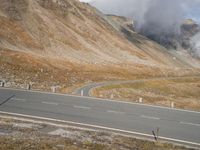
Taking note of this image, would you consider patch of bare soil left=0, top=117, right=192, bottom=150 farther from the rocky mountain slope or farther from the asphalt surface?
the rocky mountain slope

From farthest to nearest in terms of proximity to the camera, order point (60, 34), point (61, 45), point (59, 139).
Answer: point (60, 34), point (61, 45), point (59, 139)

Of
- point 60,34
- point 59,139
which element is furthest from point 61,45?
point 59,139

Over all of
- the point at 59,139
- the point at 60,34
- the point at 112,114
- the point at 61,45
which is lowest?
the point at 59,139

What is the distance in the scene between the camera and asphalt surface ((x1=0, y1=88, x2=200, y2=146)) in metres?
21.2

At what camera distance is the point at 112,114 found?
24953 mm

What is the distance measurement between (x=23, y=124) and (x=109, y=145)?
5.20m

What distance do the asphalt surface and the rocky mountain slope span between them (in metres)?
42.0

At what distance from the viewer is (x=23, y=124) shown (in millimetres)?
19359

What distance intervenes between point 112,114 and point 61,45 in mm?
102608

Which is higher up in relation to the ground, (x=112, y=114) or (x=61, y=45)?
(x=61, y=45)

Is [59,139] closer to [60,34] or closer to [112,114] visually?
[112,114]

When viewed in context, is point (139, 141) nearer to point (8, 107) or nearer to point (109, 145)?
point (109, 145)

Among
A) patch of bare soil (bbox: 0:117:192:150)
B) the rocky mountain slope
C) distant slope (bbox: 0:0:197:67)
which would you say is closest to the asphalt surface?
patch of bare soil (bbox: 0:117:192:150)

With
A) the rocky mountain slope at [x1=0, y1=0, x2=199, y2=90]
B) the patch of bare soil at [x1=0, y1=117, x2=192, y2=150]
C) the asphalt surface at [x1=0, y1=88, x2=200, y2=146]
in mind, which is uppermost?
the rocky mountain slope at [x1=0, y1=0, x2=199, y2=90]
